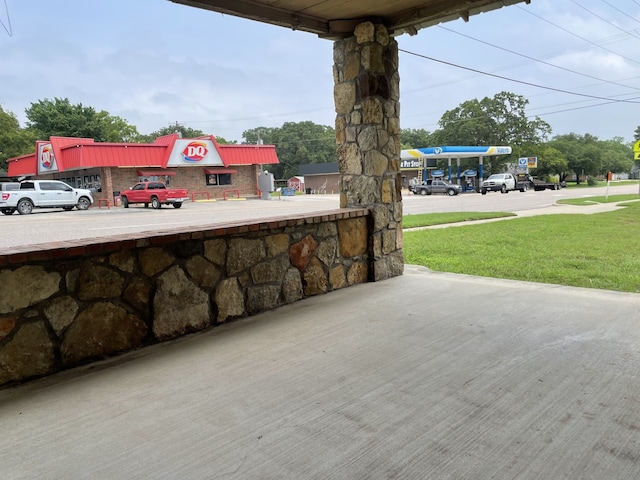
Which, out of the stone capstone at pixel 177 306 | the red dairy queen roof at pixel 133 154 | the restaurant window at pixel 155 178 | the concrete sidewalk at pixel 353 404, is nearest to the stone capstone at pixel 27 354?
the concrete sidewalk at pixel 353 404

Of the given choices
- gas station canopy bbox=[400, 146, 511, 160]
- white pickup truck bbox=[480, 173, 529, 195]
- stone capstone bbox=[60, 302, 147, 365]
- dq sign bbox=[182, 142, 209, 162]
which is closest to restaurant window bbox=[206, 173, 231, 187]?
dq sign bbox=[182, 142, 209, 162]

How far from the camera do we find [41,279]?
2.94 meters

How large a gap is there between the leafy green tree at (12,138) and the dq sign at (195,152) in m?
10.0

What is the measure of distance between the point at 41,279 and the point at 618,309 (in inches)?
184

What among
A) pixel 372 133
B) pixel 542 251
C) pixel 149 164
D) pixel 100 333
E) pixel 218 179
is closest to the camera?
pixel 100 333

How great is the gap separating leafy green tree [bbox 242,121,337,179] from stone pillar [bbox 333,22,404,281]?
62622mm

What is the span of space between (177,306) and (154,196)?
2018 centimetres

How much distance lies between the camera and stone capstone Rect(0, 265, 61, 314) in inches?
109

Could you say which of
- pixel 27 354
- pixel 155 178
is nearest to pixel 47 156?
pixel 155 178

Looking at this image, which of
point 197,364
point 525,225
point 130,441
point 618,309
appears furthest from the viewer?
point 525,225

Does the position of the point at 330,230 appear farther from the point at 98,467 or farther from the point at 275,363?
the point at 98,467

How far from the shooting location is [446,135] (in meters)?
54.2

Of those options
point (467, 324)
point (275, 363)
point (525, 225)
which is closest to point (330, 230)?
point (467, 324)

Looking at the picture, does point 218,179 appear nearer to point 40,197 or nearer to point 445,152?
point 40,197
